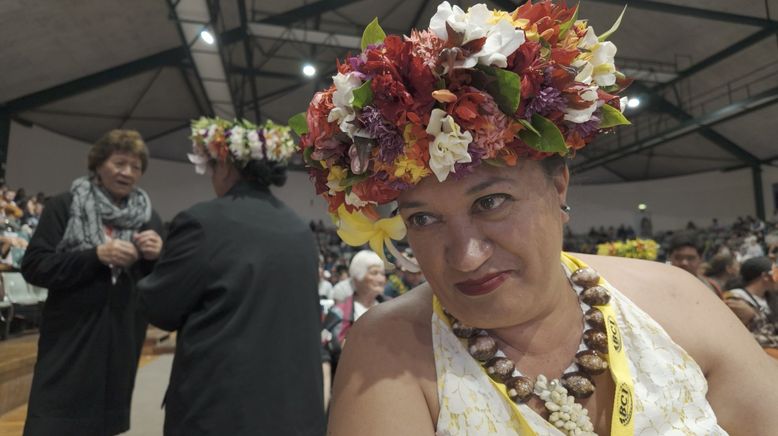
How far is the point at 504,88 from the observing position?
1.00 m

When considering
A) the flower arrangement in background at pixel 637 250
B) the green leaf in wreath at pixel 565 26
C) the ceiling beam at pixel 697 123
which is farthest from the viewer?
the ceiling beam at pixel 697 123

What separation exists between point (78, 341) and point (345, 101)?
4.82 ft

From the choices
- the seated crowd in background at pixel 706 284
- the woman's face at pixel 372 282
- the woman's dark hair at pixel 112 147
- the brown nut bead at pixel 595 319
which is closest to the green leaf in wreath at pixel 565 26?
the brown nut bead at pixel 595 319

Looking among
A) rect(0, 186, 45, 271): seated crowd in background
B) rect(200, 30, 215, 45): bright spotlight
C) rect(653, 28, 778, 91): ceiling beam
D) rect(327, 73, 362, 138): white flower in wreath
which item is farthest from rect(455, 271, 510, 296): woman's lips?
rect(200, 30, 215, 45): bright spotlight

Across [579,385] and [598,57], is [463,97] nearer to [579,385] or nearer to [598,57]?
[598,57]

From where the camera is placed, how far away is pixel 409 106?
1.01 metres

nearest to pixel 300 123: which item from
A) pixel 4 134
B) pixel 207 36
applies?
pixel 207 36

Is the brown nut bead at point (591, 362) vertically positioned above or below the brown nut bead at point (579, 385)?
above

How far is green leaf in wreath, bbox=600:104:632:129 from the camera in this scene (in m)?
1.11

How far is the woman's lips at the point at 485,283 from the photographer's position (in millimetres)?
1030

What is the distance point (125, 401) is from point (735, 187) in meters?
18.0

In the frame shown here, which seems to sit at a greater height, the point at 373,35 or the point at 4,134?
the point at 4,134

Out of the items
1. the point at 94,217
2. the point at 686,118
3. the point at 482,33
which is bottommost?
the point at 94,217

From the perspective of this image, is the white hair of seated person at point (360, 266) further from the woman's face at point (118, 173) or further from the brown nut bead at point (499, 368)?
the brown nut bead at point (499, 368)
